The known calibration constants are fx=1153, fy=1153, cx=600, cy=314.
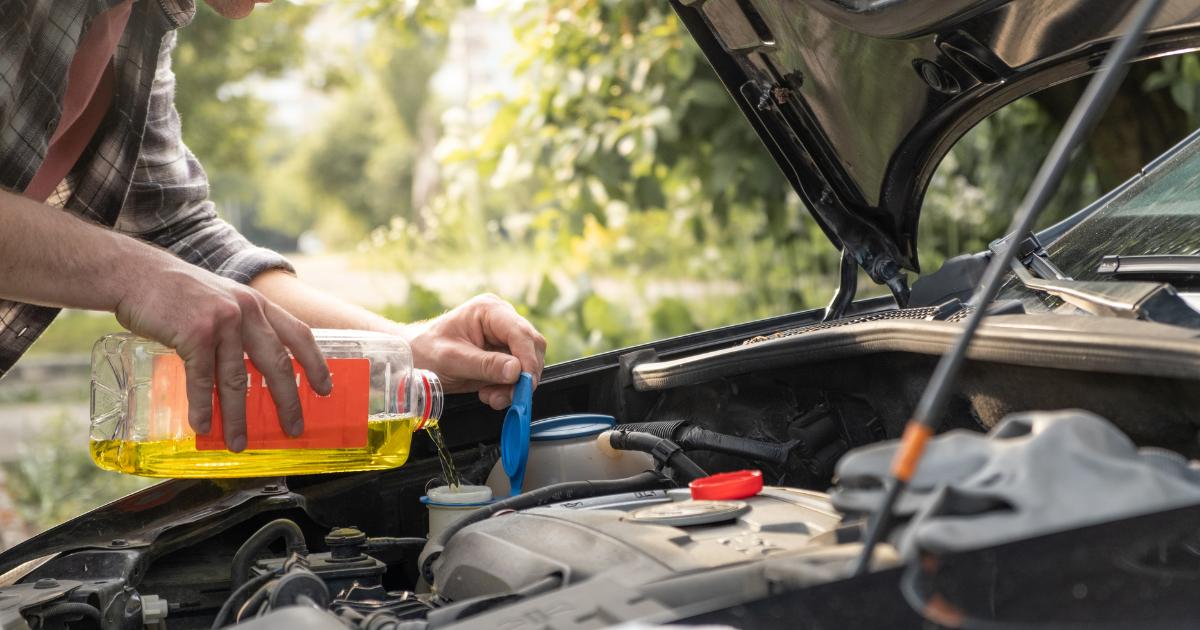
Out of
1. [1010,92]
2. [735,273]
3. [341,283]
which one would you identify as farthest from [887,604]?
[341,283]

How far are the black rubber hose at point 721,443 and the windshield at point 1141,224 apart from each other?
450 mm

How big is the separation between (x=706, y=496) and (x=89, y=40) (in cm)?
138

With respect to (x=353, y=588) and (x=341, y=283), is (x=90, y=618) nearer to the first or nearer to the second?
(x=353, y=588)

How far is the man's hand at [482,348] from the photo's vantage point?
1.96 metres

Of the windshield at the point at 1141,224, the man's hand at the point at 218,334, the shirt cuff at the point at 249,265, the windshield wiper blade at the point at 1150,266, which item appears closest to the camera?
the man's hand at the point at 218,334

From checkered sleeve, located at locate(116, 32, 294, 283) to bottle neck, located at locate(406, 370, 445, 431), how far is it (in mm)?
620

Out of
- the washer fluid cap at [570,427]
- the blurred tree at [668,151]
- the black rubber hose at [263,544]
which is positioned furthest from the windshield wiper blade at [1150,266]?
the blurred tree at [668,151]

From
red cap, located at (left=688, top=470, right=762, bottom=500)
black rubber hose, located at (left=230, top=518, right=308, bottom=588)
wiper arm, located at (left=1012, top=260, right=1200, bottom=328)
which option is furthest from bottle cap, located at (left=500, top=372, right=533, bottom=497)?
wiper arm, located at (left=1012, top=260, right=1200, bottom=328)

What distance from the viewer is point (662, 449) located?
5.58ft

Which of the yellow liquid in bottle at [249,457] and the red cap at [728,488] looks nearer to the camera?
the red cap at [728,488]

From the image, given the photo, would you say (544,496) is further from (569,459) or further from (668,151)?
(668,151)

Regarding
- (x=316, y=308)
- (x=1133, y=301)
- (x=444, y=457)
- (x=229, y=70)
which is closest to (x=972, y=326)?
(x=1133, y=301)

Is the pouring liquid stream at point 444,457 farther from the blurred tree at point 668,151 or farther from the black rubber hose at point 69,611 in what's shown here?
the blurred tree at point 668,151

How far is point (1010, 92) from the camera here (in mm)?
1977
